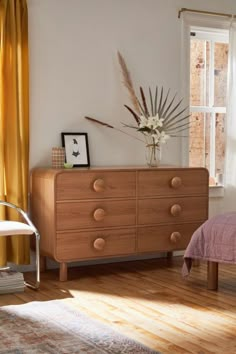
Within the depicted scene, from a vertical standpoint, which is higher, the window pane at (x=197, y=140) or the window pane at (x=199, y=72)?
the window pane at (x=199, y=72)

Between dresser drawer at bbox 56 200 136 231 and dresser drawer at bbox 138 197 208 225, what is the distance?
0.10m

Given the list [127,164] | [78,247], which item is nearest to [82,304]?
[78,247]

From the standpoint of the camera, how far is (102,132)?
5180mm

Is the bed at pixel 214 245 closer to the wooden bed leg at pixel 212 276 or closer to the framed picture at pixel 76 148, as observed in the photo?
the wooden bed leg at pixel 212 276

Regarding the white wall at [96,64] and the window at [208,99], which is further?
the window at [208,99]

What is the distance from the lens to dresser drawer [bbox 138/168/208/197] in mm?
4844

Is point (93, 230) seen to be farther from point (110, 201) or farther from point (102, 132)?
A: point (102, 132)

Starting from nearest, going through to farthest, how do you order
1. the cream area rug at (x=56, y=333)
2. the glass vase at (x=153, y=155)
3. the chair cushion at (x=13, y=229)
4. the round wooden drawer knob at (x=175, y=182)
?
the cream area rug at (x=56, y=333) → the chair cushion at (x=13, y=229) → the round wooden drawer knob at (x=175, y=182) → the glass vase at (x=153, y=155)

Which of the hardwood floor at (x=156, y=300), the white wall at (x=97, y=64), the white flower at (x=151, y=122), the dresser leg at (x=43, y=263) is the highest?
the white wall at (x=97, y=64)

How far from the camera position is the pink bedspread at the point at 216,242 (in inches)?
160

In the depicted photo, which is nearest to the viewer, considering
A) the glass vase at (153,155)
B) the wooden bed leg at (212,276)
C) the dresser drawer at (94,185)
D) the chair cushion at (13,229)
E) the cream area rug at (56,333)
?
the cream area rug at (56,333)

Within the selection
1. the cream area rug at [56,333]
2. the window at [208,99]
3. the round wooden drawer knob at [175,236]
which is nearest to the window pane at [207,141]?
the window at [208,99]

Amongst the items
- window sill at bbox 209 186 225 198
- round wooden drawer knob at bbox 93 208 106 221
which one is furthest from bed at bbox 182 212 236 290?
window sill at bbox 209 186 225 198

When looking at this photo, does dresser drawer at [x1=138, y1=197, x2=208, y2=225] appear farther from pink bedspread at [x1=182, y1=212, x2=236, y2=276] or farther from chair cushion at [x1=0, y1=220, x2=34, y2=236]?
chair cushion at [x1=0, y1=220, x2=34, y2=236]
